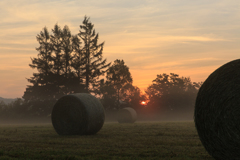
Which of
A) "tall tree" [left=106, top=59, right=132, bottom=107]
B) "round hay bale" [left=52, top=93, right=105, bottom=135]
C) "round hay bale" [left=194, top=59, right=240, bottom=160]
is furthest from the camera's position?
"tall tree" [left=106, top=59, right=132, bottom=107]

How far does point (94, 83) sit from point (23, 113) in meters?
15.2

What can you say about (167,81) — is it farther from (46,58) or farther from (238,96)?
(238,96)

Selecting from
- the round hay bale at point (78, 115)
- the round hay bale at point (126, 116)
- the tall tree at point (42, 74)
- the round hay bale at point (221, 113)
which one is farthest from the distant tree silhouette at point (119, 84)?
the round hay bale at point (221, 113)

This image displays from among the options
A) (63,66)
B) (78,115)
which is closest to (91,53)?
(63,66)

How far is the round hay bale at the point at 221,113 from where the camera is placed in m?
7.99

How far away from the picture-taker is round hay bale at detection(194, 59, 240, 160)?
799 centimetres

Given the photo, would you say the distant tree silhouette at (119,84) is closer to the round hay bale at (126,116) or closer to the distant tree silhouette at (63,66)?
the distant tree silhouette at (63,66)

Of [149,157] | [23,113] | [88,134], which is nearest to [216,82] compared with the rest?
[149,157]

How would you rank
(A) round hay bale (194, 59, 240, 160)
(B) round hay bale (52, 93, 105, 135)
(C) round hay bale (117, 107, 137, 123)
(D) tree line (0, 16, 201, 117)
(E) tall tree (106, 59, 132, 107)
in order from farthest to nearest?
(E) tall tree (106, 59, 132, 107)
(D) tree line (0, 16, 201, 117)
(C) round hay bale (117, 107, 137, 123)
(B) round hay bale (52, 93, 105, 135)
(A) round hay bale (194, 59, 240, 160)

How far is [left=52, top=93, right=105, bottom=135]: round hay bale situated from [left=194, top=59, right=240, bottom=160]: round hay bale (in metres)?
10.2

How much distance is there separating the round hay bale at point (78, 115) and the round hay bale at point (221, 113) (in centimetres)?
1018

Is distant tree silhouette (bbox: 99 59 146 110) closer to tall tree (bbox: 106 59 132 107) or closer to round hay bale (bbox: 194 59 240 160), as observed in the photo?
tall tree (bbox: 106 59 132 107)

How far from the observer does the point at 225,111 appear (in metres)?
8.12

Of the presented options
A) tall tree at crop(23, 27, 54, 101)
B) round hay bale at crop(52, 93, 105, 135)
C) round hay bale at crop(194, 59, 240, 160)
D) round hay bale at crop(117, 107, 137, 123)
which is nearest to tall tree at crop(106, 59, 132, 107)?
tall tree at crop(23, 27, 54, 101)
